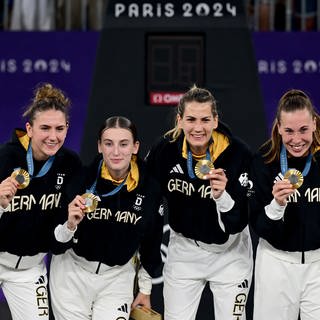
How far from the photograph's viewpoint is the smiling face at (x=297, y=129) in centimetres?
486

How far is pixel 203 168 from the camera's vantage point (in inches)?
190

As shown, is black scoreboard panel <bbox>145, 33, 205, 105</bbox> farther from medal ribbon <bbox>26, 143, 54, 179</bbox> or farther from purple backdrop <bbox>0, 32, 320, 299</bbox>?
purple backdrop <bbox>0, 32, 320, 299</bbox>

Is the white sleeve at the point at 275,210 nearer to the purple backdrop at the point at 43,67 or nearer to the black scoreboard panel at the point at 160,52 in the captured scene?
the black scoreboard panel at the point at 160,52

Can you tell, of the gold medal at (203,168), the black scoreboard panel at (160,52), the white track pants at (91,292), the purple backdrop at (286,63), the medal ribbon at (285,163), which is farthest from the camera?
the purple backdrop at (286,63)

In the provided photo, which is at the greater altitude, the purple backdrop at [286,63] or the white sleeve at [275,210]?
the purple backdrop at [286,63]

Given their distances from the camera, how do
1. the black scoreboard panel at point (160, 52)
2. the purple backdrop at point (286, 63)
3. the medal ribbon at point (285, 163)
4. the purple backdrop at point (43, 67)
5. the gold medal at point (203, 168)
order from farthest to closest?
the purple backdrop at point (43, 67), the purple backdrop at point (286, 63), the black scoreboard panel at point (160, 52), the medal ribbon at point (285, 163), the gold medal at point (203, 168)

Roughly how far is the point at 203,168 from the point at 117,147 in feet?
1.50

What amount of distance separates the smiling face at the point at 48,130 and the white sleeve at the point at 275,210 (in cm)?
113

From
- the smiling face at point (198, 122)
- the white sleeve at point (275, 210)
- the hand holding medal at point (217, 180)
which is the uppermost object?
the smiling face at point (198, 122)

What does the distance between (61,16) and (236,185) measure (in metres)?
4.65

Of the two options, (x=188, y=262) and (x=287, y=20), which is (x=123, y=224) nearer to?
(x=188, y=262)

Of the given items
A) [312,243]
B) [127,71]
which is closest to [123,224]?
[312,243]

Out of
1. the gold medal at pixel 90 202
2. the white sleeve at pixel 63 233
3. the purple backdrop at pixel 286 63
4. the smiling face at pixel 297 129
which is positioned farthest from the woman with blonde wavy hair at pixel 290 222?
the purple backdrop at pixel 286 63

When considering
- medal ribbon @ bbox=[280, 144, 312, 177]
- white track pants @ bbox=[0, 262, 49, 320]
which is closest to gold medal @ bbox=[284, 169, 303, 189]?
medal ribbon @ bbox=[280, 144, 312, 177]
